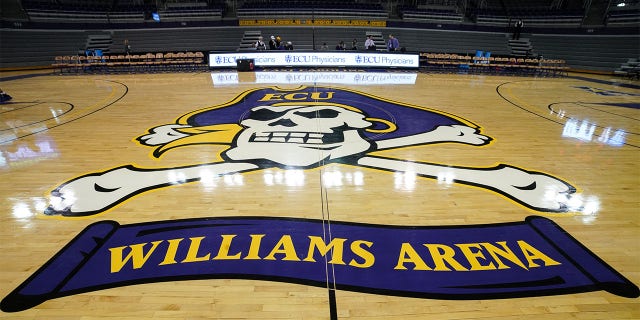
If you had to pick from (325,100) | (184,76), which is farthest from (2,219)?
(184,76)

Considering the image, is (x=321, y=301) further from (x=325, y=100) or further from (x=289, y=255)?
(x=325, y=100)

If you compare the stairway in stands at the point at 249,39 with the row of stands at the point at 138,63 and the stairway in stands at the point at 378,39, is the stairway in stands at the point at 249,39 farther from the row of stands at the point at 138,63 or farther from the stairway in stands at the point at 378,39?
the stairway in stands at the point at 378,39

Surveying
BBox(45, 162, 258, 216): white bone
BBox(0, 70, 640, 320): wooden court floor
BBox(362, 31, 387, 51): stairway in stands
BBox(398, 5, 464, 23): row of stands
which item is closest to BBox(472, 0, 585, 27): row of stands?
BBox(398, 5, 464, 23): row of stands

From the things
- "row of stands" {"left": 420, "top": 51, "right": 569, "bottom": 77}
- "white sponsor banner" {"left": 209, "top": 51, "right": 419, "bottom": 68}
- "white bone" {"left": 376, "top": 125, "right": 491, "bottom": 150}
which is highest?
"white sponsor banner" {"left": 209, "top": 51, "right": 419, "bottom": 68}

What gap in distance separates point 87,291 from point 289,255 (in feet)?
5.28

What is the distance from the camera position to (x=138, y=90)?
34.9ft

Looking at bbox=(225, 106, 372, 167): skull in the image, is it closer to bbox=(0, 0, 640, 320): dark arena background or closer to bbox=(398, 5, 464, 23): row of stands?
bbox=(0, 0, 640, 320): dark arena background

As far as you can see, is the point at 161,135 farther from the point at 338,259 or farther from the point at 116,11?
the point at 116,11

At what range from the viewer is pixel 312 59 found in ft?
51.6

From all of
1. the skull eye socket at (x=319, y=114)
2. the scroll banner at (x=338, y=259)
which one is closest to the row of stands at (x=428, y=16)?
the skull eye socket at (x=319, y=114)

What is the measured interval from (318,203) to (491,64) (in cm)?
1687

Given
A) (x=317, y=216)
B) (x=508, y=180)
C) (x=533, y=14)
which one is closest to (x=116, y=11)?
(x=317, y=216)

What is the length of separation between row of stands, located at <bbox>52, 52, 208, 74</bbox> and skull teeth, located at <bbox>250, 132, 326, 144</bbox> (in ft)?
39.1

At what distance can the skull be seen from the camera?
16.4 feet
